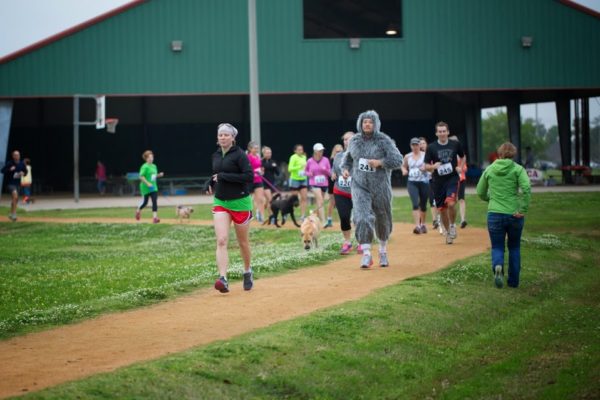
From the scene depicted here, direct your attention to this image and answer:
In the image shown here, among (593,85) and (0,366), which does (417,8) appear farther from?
(0,366)

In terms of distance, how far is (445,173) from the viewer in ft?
61.9

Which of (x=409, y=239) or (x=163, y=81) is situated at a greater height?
(x=163, y=81)

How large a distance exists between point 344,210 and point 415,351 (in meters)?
7.90

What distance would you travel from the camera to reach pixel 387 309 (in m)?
11.6

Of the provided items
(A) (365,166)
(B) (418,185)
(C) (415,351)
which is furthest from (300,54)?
(C) (415,351)

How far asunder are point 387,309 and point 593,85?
35.0 metres

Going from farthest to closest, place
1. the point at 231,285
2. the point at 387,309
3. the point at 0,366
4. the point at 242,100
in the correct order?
the point at 242,100 → the point at 231,285 → the point at 387,309 → the point at 0,366

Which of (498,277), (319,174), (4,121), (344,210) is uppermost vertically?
(4,121)

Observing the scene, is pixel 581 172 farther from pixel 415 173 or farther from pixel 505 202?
pixel 505 202

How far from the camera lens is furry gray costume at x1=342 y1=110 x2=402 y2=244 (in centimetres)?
1507

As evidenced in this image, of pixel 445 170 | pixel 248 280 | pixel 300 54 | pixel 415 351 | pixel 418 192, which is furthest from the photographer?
pixel 300 54

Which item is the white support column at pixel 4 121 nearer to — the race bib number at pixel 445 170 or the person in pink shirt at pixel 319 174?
the person in pink shirt at pixel 319 174

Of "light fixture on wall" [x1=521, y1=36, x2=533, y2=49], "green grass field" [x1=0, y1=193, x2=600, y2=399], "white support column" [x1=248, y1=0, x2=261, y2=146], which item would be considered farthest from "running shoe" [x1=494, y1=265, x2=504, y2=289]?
Answer: "light fixture on wall" [x1=521, y1=36, x2=533, y2=49]

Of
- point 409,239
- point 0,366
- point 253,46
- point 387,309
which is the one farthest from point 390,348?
point 253,46
